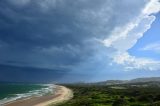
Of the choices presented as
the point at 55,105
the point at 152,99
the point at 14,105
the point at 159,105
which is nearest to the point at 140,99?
the point at 152,99

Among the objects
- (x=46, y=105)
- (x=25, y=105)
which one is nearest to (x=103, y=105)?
(x=46, y=105)

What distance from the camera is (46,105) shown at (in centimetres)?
8356

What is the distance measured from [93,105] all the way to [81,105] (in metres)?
3.59

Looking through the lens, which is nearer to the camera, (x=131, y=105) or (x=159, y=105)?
(x=159, y=105)

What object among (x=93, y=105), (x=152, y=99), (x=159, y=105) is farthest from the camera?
(x=152, y=99)

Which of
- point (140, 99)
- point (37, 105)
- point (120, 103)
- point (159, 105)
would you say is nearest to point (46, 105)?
point (37, 105)

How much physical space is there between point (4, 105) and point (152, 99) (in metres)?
43.3

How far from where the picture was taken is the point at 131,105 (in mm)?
72688

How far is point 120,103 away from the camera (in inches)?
2916

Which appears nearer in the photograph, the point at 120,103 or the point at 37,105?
the point at 120,103

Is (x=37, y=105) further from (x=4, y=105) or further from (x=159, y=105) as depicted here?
(x=159, y=105)

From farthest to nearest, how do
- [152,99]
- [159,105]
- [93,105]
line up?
[152,99], [93,105], [159,105]

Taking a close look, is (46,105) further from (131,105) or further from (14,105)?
(131,105)

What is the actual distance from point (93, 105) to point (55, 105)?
48.4ft
